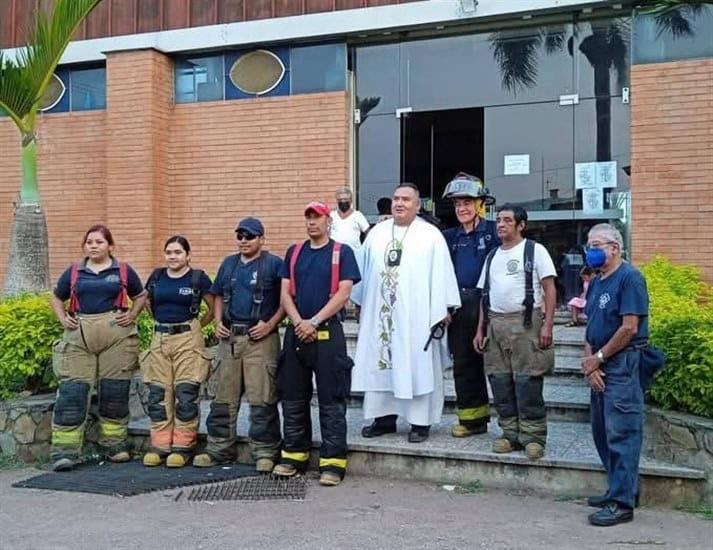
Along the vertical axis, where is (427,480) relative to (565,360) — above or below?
below

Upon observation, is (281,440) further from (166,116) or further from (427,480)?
(166,116)

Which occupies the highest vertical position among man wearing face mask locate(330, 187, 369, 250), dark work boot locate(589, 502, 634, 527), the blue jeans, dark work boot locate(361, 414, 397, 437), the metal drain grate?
man wearing face mask locate(330, 187, 369, 250)

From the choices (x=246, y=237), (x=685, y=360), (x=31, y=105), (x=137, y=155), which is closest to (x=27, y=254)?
(x=31, y=105)

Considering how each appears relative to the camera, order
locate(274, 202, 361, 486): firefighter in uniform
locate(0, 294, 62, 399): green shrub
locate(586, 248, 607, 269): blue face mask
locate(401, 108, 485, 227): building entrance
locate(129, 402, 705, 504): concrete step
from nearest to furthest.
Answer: locate(586, 248, 607, 269): blue face mask, locate(129, 402, 705, 504): concrete step, locate(274, 202, 361, 486): firefighter in uniform, locate(0, 294, 62, 399): green shrub, locate(401, 108, 485, 227): building entrance

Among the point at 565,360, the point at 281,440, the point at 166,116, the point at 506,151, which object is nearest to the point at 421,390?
the point at 281,440

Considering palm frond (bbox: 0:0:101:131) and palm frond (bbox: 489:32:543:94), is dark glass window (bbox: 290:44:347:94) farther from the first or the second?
palm frond (bbox: 0:0:101:131)

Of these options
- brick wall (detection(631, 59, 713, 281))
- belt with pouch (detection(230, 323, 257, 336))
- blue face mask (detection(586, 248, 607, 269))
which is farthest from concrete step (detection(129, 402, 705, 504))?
brick wall (detection(631, 59, 713, 281))

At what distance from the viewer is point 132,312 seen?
22.7 ft

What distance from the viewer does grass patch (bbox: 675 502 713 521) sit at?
534cm

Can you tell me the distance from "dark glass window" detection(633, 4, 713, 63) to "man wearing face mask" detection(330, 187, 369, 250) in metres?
3.57

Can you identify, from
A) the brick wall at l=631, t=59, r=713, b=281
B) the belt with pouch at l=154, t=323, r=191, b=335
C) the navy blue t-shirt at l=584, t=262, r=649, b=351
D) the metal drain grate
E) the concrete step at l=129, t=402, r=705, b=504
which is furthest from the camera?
the brick wall at l=631, t=59, r=713, b=281

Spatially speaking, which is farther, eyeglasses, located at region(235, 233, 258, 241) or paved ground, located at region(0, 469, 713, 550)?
eyeglasses, located at region(235, 233, 258, 241)

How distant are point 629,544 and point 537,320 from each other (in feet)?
5.61

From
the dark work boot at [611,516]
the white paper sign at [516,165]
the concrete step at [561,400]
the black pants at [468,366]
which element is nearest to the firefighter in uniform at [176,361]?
the concrete step at [561,400]
